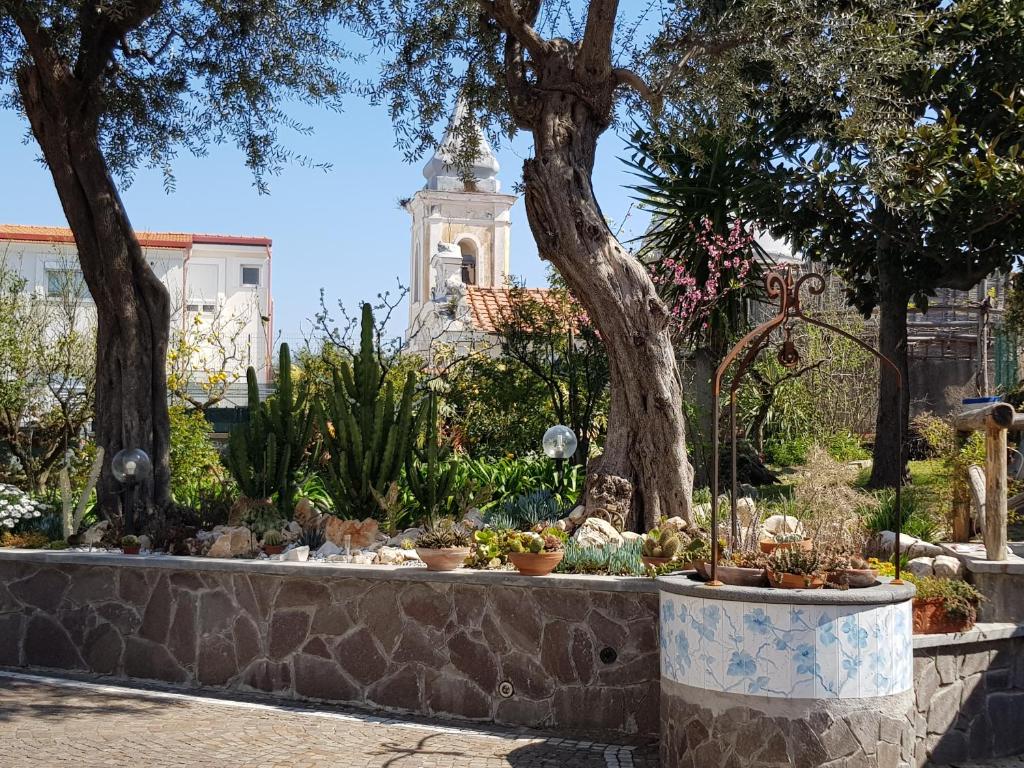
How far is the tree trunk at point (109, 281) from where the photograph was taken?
1134 centimetres

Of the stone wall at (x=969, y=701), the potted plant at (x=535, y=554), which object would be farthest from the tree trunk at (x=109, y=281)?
the stone wall at (x=969, y=701)

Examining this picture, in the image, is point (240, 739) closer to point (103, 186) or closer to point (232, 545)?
point (232, 545)

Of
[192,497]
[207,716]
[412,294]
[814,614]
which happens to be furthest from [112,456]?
[412,294]

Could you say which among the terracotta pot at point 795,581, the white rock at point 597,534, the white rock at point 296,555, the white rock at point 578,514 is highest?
the white rock at point 578,514

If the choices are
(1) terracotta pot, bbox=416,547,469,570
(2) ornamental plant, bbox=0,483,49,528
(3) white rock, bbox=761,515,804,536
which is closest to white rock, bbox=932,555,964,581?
(3) white rock, bbox=761,515,804,536

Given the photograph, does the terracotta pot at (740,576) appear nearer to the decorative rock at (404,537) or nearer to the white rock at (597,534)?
the white rock at (597,534)

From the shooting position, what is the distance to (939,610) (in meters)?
7.40

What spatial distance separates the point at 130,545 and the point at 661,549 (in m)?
4.48

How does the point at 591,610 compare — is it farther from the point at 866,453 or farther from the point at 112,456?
the point at 866,453

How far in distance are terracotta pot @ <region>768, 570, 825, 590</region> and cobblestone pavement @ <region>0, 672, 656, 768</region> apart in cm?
140

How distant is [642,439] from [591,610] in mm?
2606

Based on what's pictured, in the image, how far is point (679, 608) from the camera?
21.8ft

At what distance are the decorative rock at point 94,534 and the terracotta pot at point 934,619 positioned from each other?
6.87 metres

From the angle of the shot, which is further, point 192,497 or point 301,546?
point 192,497
